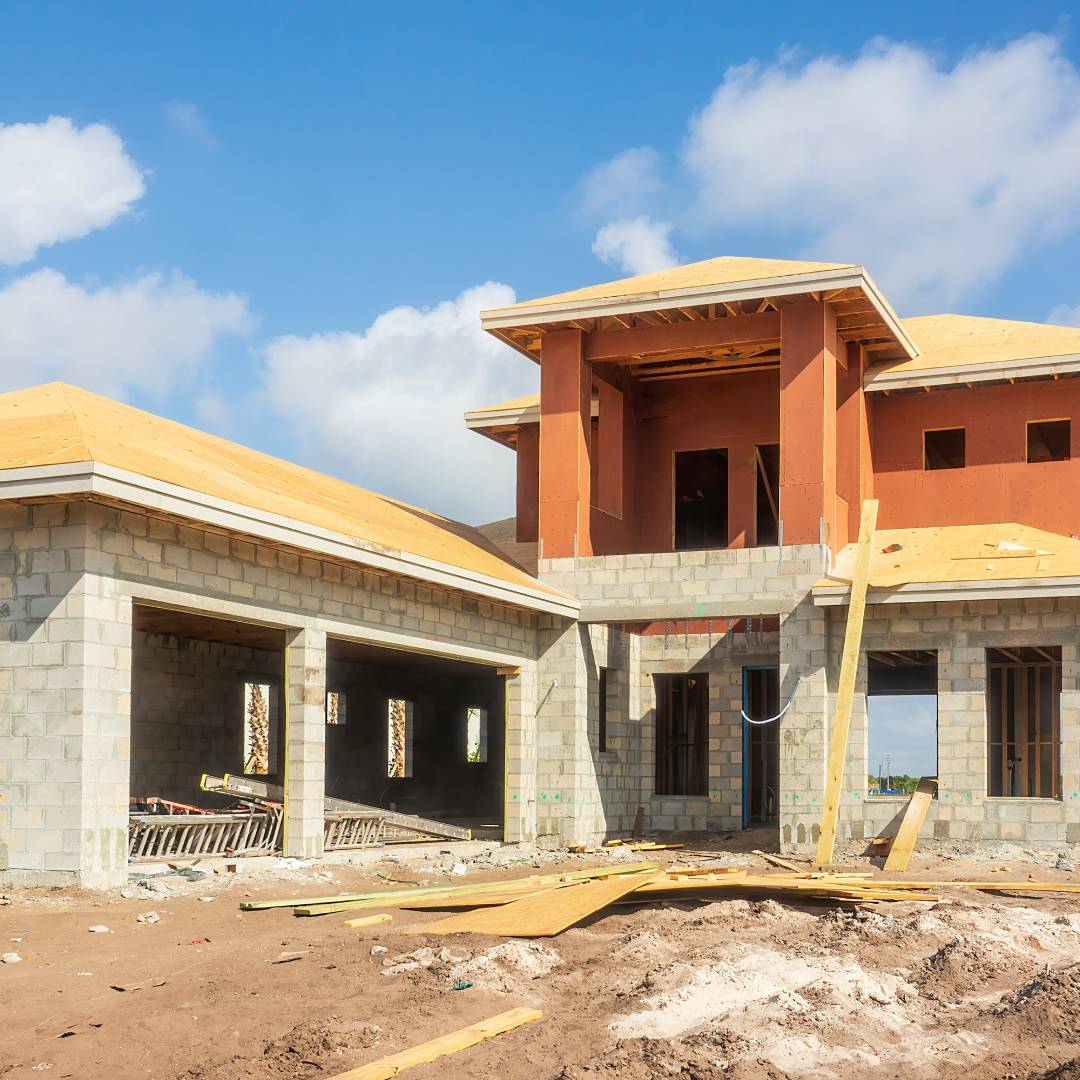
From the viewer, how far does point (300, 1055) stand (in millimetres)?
7926

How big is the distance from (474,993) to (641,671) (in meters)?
15.7

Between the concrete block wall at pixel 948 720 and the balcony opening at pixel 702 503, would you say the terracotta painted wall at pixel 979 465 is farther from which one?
the concrete block wall at pixel 948 720

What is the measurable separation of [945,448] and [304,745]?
14572 millimetres

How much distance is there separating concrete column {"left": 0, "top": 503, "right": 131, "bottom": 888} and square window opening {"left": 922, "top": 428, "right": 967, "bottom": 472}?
633 inches

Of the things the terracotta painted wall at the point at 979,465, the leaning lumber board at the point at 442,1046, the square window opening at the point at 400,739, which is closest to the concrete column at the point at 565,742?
the terracotta painted wall at the point at 979,465

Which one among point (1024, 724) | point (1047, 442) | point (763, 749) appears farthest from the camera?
point (763, 749)

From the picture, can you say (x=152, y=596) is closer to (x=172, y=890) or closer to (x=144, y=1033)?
(x=172, y=890)

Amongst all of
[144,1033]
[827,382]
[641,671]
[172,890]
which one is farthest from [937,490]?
[144,1033]

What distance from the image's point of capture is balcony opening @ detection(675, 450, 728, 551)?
1120 inches

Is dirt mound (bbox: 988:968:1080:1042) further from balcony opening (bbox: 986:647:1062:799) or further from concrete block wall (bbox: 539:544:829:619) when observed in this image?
balcony opening (bbox: 986:647:1062:799)

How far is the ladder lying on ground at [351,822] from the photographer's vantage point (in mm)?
18750

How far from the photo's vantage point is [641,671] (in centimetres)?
2497

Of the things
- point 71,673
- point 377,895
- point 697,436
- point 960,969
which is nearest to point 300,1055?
point 960,969

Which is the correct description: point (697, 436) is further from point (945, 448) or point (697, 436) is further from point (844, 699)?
point (844, 699)
